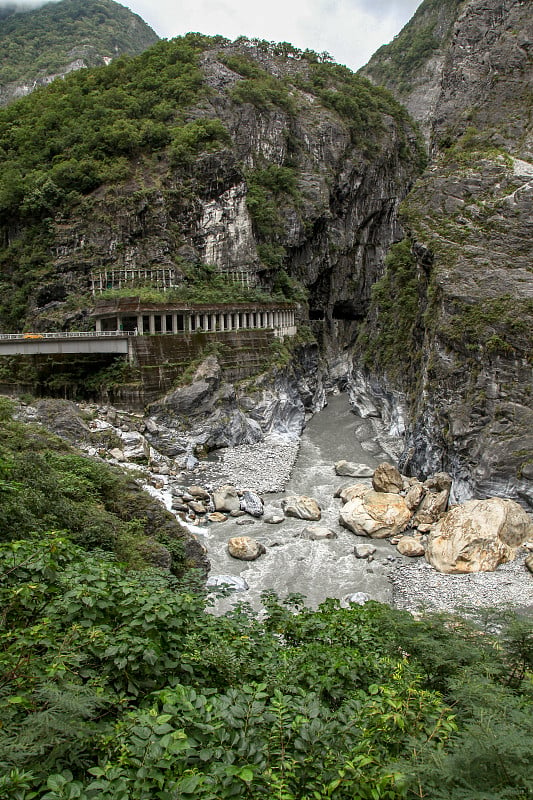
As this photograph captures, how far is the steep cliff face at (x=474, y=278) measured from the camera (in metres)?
24.0

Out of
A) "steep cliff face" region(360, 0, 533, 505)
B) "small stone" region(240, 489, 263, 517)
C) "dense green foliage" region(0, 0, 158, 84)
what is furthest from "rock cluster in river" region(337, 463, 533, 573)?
"dense green foliage" region(0, 0, 158, 84)

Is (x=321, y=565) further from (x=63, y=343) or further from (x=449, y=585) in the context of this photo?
(x=63, y=343)

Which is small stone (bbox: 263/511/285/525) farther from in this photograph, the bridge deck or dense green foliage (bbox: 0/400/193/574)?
the bridge deck

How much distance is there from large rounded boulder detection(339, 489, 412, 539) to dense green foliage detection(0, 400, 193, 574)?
9561mm

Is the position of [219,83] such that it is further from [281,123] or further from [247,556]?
[247,556]

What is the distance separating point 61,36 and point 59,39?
9.58 feet

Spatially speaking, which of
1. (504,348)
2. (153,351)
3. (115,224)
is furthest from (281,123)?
(504,348)

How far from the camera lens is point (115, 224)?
43.2 m

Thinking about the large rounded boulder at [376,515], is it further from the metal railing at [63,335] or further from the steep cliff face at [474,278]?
the metal railing at [63,335]

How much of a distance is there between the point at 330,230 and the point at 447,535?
4818 centimetres

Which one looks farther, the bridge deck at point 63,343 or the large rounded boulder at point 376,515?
the bridge deck at point 63,343

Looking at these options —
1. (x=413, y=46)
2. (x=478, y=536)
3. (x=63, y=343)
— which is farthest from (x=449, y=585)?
(x=413, y=46)

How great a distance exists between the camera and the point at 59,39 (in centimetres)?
9981

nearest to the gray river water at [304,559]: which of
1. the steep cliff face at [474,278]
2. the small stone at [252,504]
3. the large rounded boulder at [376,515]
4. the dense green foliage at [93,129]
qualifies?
the large rounded boulder at [376,515]
